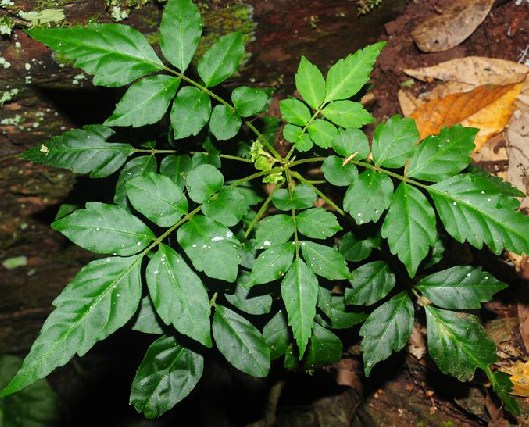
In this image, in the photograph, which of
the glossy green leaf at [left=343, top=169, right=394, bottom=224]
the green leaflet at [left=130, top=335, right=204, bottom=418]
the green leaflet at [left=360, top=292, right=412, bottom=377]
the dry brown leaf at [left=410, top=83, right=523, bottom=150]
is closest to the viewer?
the glossy green leaf at [left=343, top=169, right=394, bottom=224]

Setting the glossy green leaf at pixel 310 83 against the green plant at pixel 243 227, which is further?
the glossy green leaf at pixel 310 83

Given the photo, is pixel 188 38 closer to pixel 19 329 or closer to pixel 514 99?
pixel 514 99

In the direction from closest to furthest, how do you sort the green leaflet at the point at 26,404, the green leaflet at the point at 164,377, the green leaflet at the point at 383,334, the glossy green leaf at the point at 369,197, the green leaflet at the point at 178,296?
1. the green leaflet at the point at 178,296
2. the glossy green leaf at the point at 369,197
3. the green leaflet at the point at 164,377
4. the green leaflet at the point at 383,334
5. the green leaflet at the point at 26,404

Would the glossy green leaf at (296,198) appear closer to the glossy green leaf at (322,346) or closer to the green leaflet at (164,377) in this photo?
the glossy green leaf at (322,346)

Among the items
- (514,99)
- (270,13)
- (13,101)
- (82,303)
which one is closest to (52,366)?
(82,303)

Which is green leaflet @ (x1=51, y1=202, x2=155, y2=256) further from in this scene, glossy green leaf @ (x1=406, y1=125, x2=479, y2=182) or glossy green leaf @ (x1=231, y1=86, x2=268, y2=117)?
glossy green leaf @ (x1=406, y1=125, x2=479, y2=182)

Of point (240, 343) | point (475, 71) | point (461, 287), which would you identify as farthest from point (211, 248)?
point (475, 71)

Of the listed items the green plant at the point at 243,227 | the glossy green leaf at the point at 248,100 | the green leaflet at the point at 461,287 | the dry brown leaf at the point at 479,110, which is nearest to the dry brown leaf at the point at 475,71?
the dry brown leaf at the point at 479,110

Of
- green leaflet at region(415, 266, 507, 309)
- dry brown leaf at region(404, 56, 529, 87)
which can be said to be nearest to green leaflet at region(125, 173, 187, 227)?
green leaflet at region(415, 266, 507, 309)
